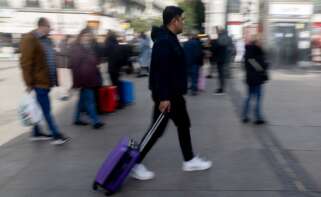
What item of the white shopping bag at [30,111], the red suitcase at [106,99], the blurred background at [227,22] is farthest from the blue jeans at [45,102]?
the blurred background at [227,22]

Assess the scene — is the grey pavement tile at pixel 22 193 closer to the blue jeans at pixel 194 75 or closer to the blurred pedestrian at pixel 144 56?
the blue jeans at pixel 194 75

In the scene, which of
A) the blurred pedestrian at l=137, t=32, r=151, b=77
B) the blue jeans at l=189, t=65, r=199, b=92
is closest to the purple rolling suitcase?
the blue jeans at l=189, t=65, r=199, b=92

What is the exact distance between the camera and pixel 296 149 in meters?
5.88

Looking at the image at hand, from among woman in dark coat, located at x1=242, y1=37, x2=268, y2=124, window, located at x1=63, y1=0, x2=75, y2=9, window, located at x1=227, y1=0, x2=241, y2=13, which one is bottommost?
woman in dark coat, located at x1=242, y1=37, x2=268, y2=124

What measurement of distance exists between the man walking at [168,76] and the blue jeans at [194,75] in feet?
18.7

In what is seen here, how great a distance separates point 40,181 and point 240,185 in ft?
7.05

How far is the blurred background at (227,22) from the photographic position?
55.8ft

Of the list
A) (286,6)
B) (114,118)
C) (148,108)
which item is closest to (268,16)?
(286,6)

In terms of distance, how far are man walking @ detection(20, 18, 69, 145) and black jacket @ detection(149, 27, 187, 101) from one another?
1.93m

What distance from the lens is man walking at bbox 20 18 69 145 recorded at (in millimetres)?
5762

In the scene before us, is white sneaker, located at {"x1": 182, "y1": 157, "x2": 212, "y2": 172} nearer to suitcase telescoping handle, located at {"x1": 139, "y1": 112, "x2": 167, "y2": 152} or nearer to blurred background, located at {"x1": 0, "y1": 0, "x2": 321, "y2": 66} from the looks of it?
suitcase telescoping handle, located at {"x1": 139, "y1": 112, "x2": 167, "y2": 152}

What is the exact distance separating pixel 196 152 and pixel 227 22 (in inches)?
492

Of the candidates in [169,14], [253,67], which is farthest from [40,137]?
[253,67]

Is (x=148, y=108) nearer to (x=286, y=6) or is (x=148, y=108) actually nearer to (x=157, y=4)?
(x=286, y=6)
